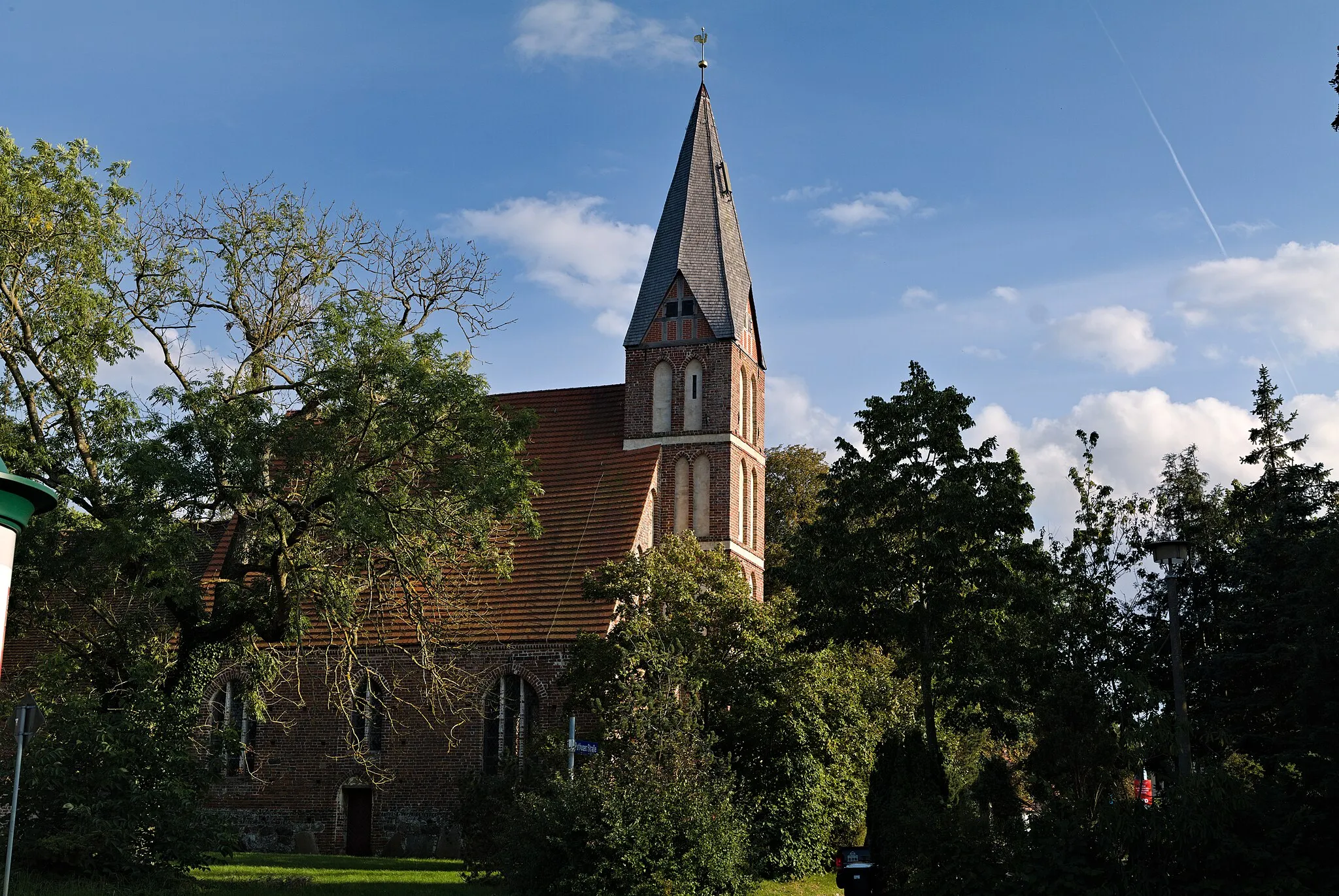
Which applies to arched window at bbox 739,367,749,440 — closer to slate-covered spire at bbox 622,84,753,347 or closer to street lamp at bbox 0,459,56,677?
slate-covered spire at bbox 622,84,753,347

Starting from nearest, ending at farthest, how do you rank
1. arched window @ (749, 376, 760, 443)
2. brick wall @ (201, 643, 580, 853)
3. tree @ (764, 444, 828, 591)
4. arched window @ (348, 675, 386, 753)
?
1. brick wall @ (201, 643, 580, 853)
2. arched window @ (348, 675, 386, 753)
3. arched window @ (749, 376, 760, 443)
4. tree @ (764, 444, 828, 591)

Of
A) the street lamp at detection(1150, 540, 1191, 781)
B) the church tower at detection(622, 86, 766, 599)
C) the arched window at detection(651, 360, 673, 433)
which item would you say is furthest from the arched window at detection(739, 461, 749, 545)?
the street lamp at detection(1150, 540, 1191, 781)

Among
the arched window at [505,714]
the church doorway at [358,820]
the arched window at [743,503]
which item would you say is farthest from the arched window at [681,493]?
the church doorway at [358,820]

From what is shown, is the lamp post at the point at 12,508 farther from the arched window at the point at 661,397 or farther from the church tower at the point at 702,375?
the arched window at the point at 661,397

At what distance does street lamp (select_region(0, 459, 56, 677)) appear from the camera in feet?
17.0

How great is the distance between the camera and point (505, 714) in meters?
30.8

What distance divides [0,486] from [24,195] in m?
16.8

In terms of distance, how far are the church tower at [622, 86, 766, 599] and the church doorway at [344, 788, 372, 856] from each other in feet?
31.3

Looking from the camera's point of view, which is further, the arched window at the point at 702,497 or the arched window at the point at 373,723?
the arched window at the point at 702,497

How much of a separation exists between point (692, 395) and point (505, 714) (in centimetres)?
992

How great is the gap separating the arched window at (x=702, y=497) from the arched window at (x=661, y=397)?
1332 mm

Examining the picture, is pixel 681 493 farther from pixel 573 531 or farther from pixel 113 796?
pixel 113 796

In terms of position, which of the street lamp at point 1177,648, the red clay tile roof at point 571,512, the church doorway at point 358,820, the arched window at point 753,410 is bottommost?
the church doorway at point 358,820

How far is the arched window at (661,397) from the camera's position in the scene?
3571 centimetres
